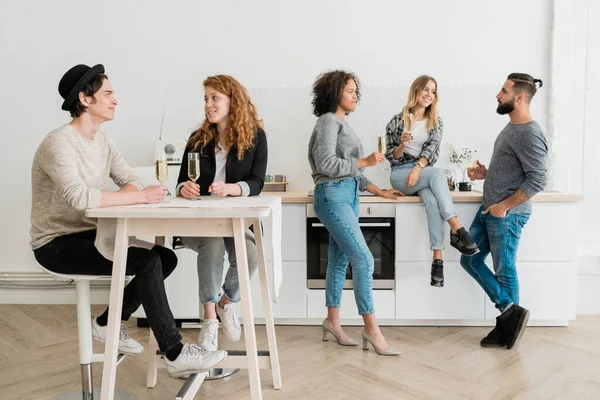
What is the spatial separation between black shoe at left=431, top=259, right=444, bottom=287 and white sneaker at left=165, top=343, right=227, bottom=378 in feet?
5.38

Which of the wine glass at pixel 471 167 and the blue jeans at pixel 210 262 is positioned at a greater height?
the wine glass at pixel 471 167

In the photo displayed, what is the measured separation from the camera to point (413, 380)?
2.70 meters

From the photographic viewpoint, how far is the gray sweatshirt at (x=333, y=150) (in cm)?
296

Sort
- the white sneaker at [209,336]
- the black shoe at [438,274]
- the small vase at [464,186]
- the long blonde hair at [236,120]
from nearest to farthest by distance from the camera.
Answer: the white sneaker at [209,336]
the long blonde hair at [236,120]
the black shoe at [438,274]
the small vase at [464,186]

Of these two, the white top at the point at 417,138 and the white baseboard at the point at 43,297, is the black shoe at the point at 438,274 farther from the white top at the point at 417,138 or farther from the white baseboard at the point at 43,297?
the white baseboard at the point at 43,297

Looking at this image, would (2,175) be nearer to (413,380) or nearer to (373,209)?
(373,209)

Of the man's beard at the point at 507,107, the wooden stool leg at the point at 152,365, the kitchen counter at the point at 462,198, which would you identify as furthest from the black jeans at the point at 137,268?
the man's beard at the point at 507,107

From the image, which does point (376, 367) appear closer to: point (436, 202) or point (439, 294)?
point (439, 294)

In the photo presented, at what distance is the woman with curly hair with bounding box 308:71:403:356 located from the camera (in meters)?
2.98

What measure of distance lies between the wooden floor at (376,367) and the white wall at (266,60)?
1161 mm

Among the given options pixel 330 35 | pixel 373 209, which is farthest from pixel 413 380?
pixel 330 35

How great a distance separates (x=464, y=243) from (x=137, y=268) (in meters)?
1.96

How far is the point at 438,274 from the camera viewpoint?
337 cm

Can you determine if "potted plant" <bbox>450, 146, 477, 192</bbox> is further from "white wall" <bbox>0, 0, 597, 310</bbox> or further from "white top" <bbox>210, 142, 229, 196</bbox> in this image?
"white top" <bbox>210, 142, 229, 196</bbox>
